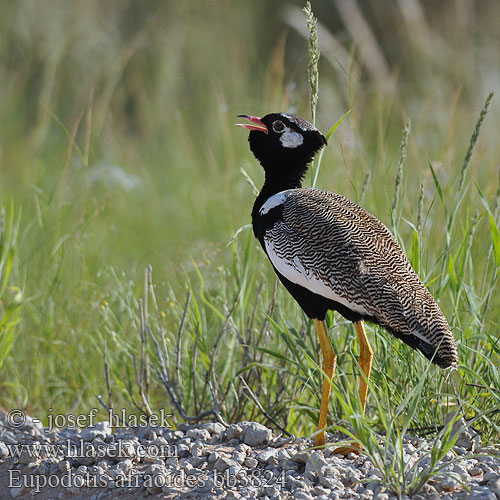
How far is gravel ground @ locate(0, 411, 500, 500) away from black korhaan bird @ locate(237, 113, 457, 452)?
19cm

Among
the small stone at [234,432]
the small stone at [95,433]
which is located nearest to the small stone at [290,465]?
the small stone at [234,432]

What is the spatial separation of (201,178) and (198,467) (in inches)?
143

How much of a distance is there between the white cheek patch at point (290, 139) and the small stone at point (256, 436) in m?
1.04

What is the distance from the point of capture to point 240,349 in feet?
11.0

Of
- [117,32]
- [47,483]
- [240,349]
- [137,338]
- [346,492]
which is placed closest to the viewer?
[346,492]

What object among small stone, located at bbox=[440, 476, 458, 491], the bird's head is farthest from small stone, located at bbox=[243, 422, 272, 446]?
the bird's head

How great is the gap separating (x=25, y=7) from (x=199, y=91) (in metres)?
2.11

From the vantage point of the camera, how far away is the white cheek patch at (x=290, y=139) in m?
3.02

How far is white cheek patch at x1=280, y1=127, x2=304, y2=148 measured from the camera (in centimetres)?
302

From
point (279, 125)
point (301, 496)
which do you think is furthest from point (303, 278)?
point (301, 496)

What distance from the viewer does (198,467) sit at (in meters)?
2.52

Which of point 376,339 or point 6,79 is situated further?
point 6,79

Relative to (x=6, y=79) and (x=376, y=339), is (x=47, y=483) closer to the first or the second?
(x=376, y=339)

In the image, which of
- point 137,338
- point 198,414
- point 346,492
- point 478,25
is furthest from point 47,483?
point 478,25
